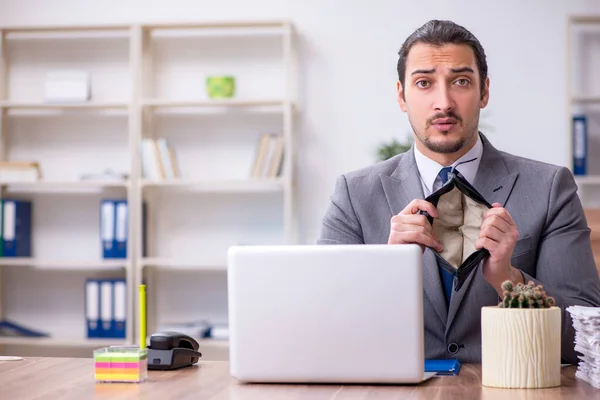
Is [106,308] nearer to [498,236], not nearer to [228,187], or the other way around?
[228,187]

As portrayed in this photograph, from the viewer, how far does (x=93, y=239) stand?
4.80 metres

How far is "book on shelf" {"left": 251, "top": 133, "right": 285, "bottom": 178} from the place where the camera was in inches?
176

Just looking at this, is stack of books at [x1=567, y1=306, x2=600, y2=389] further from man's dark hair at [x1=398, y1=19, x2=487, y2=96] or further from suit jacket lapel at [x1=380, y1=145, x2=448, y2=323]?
man's dark hair at [x1=398, y1=19, x2=487, y2=96]

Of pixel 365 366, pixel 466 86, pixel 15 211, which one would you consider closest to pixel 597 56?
pixel 466 86

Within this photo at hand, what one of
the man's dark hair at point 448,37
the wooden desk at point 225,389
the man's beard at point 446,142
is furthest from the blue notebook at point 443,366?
the man's dark hair at point 448,37

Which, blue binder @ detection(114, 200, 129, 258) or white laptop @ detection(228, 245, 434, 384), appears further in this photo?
blue binder @ detection(114, 200, 129, 258)

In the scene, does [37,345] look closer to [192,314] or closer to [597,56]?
[192,314]

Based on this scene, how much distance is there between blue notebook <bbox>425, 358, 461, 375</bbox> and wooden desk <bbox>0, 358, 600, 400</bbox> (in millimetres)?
20

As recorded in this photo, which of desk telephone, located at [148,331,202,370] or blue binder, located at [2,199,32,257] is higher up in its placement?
blue binder, located at [2,199,32,257]

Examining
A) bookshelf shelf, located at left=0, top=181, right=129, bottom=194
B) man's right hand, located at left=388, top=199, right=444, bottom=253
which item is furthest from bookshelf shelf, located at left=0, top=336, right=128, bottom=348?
man's right hand, located at left=388, top=199, right=444, bottom=253

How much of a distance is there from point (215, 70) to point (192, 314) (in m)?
1.35

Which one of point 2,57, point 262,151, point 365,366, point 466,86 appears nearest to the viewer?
point 365,366

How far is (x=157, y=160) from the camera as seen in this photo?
178 inches

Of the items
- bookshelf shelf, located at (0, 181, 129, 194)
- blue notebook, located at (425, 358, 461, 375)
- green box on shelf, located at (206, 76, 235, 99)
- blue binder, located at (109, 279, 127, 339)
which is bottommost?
blue binder, located at (109, 279, 127, 339)
